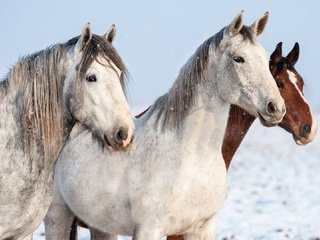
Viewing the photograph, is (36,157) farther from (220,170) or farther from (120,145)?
(220,170)

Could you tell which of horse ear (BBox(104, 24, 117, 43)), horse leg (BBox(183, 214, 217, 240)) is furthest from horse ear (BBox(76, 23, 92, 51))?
horse leg (BBox(183, 214, 217, 240))

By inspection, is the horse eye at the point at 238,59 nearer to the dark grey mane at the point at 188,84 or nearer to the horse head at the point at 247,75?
the horse head at the point at 247,75

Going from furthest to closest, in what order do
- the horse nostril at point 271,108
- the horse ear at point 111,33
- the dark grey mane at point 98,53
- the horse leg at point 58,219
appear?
1. the horse leg at point 58,219
2. the horse nostril at point 271,108
3. the horse ear at point 111,33
4. the dark grey mane at point 98,53

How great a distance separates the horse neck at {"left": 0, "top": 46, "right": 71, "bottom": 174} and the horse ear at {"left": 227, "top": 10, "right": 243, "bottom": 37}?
4.77 feet

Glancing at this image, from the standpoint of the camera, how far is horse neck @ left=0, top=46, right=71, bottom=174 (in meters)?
4.53

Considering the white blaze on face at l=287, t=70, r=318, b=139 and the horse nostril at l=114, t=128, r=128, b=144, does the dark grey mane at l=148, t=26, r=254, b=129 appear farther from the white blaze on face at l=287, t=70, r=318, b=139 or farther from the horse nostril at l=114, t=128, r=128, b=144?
the horse nostril at l=114, t=128, r=128, b=144

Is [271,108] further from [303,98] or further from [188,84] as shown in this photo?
[303,98]

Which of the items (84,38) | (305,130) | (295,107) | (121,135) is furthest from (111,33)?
(305,130)

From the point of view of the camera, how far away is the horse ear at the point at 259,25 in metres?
5.54

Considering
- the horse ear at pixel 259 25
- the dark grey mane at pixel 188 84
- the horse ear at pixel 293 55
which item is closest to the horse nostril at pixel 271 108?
the dark grey mane at pixel 188 84

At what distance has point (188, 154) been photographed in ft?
17.5

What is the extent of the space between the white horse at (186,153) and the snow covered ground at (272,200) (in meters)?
3.73

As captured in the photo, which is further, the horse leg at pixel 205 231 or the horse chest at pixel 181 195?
the horse leg at pixel 205 231

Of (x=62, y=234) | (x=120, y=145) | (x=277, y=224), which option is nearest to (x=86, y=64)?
(x=120, y=145)
